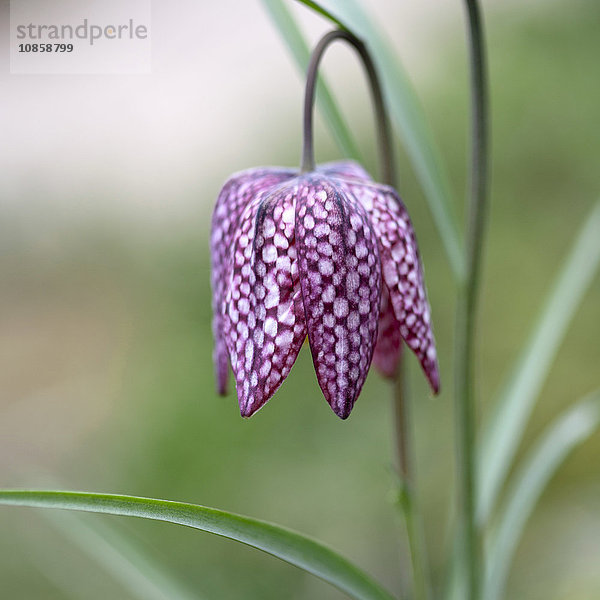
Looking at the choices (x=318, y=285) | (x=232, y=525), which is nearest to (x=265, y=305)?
(x=318, y=285)

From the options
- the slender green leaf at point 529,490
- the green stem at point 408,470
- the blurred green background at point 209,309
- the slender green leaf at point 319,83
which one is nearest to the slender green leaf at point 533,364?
the slender green leaf at point 529,490

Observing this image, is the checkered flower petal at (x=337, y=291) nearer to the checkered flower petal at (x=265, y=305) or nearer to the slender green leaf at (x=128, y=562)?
the checkered flower petal at (x=265, y=305)

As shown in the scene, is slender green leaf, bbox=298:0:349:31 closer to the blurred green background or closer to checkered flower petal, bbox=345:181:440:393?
checkered flower petal, bbox=345:181:440:393

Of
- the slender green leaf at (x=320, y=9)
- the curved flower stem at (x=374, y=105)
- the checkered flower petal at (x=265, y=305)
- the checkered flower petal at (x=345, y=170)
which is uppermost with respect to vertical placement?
the slender green leaf at (x=320, y=9)

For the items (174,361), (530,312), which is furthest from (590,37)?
(174,361)

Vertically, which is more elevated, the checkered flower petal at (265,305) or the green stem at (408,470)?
the checkered flower petal at (265,305)

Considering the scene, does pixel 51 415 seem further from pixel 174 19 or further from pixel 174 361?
pixel 174 19

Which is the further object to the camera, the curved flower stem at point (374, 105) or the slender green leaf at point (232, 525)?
the curved flower stem at point (374, 105)

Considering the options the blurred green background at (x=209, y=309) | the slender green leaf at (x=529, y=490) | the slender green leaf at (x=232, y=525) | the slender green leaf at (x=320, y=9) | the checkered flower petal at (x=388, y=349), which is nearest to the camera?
the slender green leaf at (x=232, y=525)
